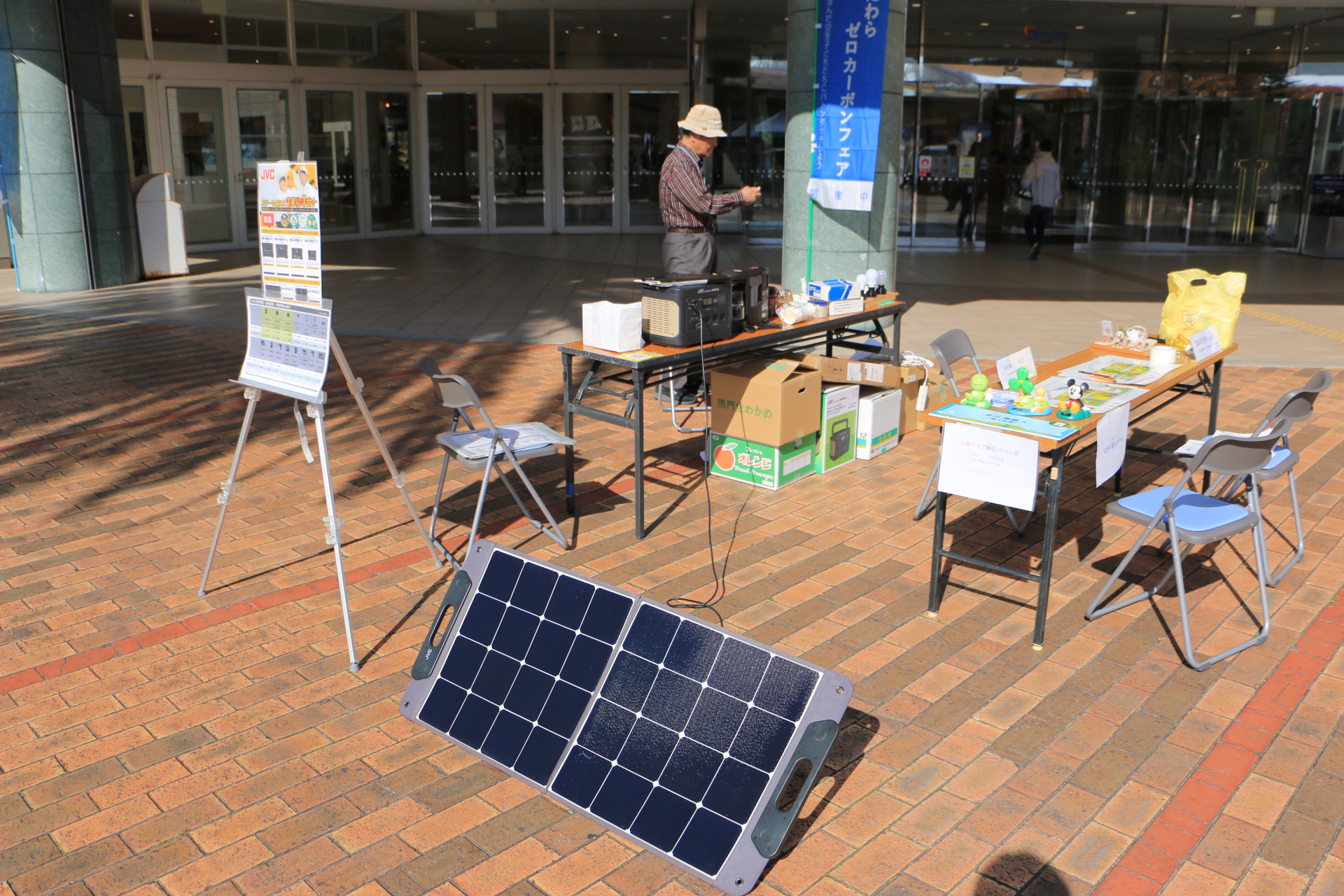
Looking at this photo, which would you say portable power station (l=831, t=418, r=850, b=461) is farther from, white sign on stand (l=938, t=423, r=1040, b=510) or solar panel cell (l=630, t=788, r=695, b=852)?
solar panel cell (l=630, t=788, r=695, b=852)

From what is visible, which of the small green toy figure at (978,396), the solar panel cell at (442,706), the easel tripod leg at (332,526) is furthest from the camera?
the small green toy figure at (978,396)

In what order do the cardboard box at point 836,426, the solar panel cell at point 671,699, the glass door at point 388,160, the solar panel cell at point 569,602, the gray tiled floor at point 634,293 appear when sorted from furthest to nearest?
the glass door at point 388,160, the gray tiled floor at point 634,293, the cardboard box at point 836,426, the solar panel cell at point 569,602, the solar panel cell at point 671,699

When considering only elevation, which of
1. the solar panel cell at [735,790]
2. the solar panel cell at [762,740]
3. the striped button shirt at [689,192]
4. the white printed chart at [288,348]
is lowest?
the solar panel cell at [735,790]

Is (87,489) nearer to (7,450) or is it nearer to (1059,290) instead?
(7,450)

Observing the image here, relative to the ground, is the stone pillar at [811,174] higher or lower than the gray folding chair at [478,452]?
higher

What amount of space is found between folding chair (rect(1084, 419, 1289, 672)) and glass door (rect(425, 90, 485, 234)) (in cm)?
1573

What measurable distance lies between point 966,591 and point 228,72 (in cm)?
1472

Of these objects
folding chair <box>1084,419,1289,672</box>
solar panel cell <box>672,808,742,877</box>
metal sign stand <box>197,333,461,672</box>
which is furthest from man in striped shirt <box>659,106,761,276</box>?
solar panel cell <box>672,808,742,877</box>

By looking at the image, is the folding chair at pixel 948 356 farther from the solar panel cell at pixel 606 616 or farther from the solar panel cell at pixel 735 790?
the solar panel cell at pixel 735 790

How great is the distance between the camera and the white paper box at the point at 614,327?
4699 mm

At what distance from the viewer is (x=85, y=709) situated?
3.50 meters

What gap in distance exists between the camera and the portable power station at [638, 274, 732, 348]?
15.8 ft

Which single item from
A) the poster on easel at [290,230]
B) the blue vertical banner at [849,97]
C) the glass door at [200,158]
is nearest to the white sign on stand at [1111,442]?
the poster on easel at [290,230]

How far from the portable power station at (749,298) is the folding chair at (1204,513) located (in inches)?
78.9
